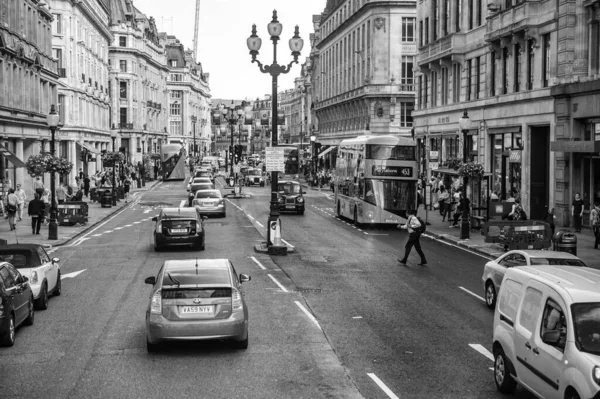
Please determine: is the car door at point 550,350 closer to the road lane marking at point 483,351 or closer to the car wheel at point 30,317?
the road lane marking at point 483,351

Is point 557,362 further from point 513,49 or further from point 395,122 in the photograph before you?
point 395,122

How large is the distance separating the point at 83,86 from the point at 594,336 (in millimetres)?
76364

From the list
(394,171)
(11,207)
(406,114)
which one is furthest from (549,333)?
(406,114)

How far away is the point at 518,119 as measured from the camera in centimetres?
4416

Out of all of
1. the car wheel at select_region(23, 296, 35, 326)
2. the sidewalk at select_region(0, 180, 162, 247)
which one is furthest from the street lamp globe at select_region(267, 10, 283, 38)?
the car wheel at select_region(23, 296, 35, 326)

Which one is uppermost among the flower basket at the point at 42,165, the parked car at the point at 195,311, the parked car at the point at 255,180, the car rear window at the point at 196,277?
the flower basket at the point at 42,165

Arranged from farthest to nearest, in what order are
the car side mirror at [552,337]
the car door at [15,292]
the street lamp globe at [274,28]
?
1. the street lamp globe at [274,28]
2. the car door at [15,292]
3. the car side mirror at [552,337]

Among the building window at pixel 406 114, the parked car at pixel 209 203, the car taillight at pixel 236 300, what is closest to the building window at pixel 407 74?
the building window at pixel 406 114

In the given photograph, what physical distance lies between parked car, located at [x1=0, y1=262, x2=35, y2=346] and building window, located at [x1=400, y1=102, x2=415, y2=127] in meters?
72.9

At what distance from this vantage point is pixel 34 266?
18.5 meters

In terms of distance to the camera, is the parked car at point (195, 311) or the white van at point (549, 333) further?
the parked car at point (195, 311)

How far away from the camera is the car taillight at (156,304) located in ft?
45.8

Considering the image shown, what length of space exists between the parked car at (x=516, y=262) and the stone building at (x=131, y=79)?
10281 cm

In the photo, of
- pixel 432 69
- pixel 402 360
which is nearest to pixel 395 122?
pixel 432 69
